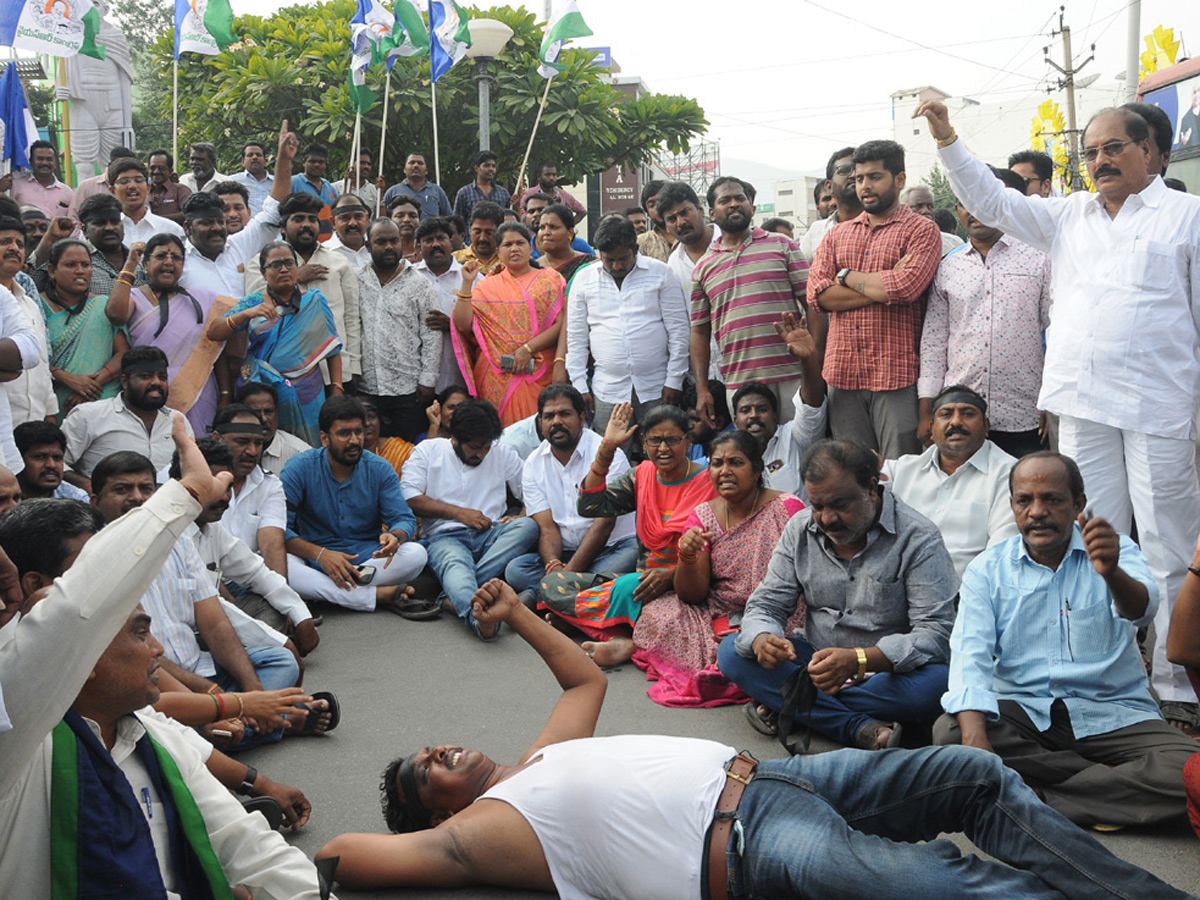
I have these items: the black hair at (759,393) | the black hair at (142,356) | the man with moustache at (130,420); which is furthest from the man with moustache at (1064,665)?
the black hair at (142,356)

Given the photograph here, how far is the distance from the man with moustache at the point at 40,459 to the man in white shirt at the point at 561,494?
246 cm

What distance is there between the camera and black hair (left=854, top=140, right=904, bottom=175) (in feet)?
18.4

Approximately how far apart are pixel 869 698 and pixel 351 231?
5.38 metres

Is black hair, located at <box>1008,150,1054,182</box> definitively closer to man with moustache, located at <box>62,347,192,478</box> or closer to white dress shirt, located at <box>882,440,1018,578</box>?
white dress shirt, located at <box>882,440,1018,578</box>

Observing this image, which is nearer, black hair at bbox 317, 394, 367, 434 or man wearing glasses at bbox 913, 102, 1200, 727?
man wearing glasses at bbox 913, 102, 1200, 727

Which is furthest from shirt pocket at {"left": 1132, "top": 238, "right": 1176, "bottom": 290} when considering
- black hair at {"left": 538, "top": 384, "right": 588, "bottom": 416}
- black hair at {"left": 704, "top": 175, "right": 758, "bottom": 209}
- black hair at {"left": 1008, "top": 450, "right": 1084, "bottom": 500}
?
black hair at {"left": 538, "top": 384, "right": 588, "bottom": 416}

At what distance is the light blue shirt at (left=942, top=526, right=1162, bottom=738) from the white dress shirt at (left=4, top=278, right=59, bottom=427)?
15.1 ft

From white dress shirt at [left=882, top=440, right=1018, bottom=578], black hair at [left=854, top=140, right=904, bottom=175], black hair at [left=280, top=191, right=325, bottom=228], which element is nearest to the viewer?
white dress shirt at [left=882, top=440, right=1018, bottom=578]

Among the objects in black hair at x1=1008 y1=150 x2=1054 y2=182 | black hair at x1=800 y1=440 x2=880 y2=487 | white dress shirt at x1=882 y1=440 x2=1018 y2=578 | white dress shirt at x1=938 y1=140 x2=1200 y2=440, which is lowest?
white dress shirt at x1=882 y1=440 x2=1018 y2=578

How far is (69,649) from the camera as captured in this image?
197cm

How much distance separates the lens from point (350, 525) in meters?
6.53

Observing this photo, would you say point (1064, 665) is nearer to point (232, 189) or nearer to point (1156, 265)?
point (1156, 265)

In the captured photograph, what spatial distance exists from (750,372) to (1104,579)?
285 cm

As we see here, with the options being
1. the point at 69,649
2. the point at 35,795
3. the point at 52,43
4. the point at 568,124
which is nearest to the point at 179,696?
the point at 35,795
